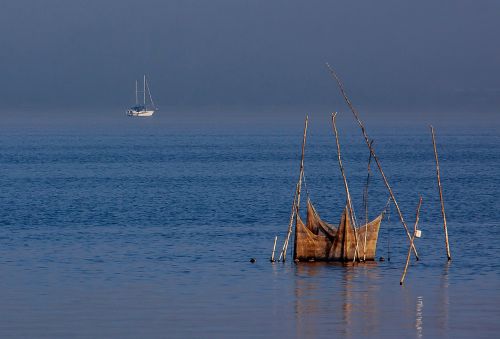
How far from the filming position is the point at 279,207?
2083 inches

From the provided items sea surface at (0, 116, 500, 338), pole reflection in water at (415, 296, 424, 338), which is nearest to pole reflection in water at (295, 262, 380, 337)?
sea surface at (0, 116, 500, 338)

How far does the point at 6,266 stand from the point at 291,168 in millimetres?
57341

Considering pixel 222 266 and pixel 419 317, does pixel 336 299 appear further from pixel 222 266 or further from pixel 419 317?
pixel 222 266

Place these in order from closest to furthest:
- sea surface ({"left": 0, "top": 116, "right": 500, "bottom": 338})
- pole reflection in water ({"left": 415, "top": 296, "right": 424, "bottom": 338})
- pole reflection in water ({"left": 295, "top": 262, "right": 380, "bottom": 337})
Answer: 1. pole reflection in water ({"left": 415, "top": 296, "right": 424, "bottom": 338})
2. pole reflection in water ({"left": 295, "top": 262, "right": 380, "bottom": 337})
3. sea surface ({"left": 0, "top": 116, "right": 500, "bottom": 338})

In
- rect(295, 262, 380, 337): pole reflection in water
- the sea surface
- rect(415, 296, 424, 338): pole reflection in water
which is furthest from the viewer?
the sea surface

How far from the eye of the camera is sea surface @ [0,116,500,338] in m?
23.5

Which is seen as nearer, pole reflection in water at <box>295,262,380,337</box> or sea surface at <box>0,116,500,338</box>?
pole reflection in water at <box>295,262,380,337</box>

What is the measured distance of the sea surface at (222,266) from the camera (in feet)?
77.2

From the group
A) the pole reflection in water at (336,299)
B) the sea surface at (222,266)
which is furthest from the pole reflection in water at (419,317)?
the pole reflection in water at (336,299)

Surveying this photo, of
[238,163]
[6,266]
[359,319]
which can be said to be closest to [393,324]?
[359,319]

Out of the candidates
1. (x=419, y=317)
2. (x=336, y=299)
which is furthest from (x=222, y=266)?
(x=419, y=317)

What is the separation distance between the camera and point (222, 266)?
1262 inches

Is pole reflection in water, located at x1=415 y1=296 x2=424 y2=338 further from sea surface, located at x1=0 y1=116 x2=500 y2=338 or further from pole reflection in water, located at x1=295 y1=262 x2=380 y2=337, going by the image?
pole reflection in water, located at x1=295 y1=262 x2=380 y2=337

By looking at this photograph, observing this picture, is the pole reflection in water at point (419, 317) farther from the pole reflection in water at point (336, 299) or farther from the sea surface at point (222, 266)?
the pole reflection in water at point (336, 299)
